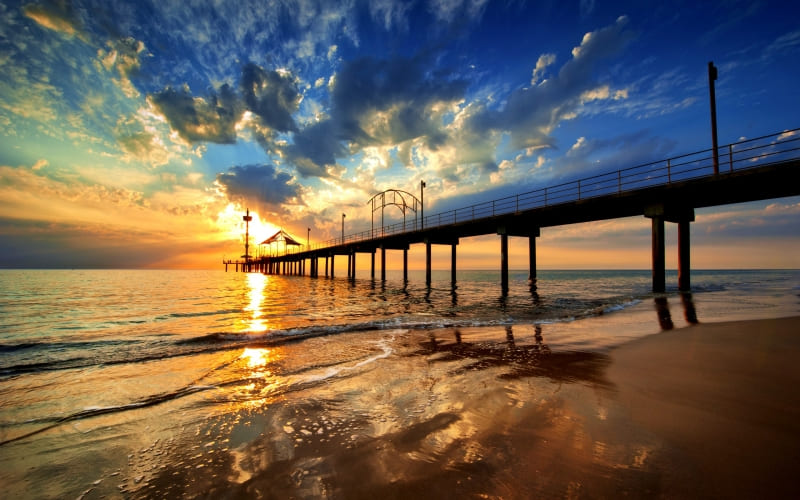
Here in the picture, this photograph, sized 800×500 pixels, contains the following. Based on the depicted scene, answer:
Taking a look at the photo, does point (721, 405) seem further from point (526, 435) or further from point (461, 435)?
point (461, 435)

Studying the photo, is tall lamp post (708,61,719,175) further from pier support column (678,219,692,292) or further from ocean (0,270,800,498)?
ocean (0,270,800,498)

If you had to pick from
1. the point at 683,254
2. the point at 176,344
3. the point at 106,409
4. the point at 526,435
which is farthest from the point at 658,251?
the point at 106,409

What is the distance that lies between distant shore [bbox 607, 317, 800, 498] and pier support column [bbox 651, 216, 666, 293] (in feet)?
43.4

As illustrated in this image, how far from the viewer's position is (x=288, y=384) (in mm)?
4984

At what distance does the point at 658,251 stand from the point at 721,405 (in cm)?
1894

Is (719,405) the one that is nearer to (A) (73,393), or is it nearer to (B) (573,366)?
(B) (573,366)

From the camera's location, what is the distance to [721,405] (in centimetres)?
349

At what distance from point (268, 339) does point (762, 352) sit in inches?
418

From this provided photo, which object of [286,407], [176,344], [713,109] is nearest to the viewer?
[286,407]

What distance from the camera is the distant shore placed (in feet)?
7.32

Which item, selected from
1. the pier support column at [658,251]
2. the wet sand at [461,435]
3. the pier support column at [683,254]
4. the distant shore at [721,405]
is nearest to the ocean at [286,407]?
the wet sand at [461,435]

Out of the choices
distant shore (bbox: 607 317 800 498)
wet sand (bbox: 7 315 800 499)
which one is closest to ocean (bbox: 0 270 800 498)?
wet sand (bbox: 7 315 800 499)

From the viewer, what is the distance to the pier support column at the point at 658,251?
59.4 ft

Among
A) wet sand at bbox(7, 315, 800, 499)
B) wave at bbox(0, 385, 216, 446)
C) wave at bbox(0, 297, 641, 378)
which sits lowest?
wave at bbox(0, 297, 641, 378)
